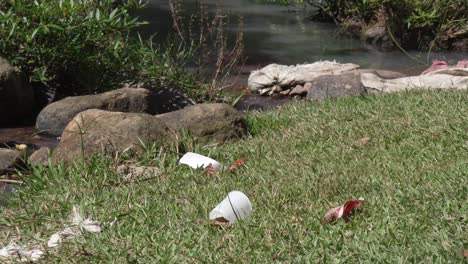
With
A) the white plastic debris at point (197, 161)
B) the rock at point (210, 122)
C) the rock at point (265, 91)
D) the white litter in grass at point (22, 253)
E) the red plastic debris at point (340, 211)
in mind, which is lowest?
the rock at point (265, 91)

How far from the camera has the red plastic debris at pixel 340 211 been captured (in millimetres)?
4086

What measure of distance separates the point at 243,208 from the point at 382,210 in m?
0.67

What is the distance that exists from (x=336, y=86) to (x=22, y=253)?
5.84 m

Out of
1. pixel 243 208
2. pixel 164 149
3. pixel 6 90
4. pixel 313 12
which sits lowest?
pixel 313 12

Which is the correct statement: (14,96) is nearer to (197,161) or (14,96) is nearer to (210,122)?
(210,122)

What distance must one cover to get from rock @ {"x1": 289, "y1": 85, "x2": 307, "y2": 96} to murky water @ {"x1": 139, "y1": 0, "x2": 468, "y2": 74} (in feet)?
5.70

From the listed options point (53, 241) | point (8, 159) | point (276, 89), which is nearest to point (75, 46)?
point (8, 159)

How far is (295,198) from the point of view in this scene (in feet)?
14.8

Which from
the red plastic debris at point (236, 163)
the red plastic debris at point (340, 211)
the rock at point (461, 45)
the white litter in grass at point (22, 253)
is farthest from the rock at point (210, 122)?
the rock at point (461, 45)

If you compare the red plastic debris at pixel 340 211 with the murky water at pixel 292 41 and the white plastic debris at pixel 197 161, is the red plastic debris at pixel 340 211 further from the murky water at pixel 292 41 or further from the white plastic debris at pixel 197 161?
the murky water at pixel 292 41

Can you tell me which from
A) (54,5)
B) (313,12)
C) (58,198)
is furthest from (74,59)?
(313,12)

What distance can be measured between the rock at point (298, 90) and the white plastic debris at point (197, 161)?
5.20 m

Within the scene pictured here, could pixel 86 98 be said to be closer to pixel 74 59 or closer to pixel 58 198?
pixel 74 59

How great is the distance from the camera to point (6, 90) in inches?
355
